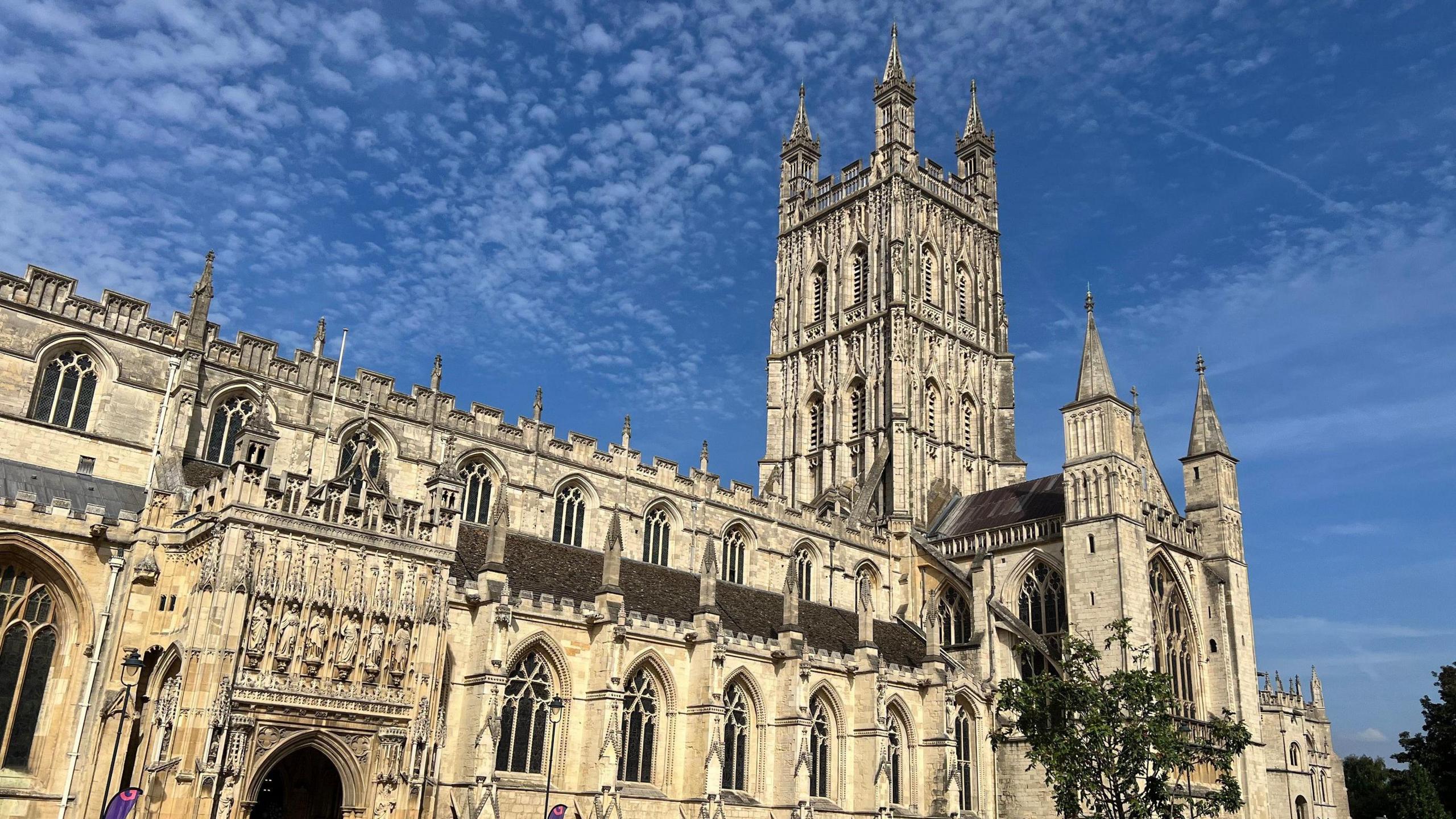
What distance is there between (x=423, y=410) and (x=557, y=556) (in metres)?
6.14

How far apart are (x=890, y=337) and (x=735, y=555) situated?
15.8 metres

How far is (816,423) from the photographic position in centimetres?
5703

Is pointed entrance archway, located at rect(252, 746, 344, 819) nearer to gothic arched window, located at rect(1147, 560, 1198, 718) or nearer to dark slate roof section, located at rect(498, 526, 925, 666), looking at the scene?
dark slate roof section, located at rect(498, 526, 925, 666)

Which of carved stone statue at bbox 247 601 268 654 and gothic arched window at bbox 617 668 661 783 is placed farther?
gothic arched window at bbox 617 668 661 783

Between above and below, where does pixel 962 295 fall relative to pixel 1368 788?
above

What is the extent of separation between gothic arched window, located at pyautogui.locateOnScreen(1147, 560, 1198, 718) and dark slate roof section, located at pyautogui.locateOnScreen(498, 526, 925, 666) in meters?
8.57

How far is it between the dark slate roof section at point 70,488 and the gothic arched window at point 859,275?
120 ft

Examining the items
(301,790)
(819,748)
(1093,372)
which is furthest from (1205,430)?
(301,790)

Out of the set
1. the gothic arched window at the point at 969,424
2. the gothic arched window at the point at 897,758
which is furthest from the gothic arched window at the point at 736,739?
the gothic arched window at the point at 969,424

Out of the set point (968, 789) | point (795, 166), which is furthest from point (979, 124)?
point (968, 789)

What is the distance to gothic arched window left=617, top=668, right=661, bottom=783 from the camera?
30.7 meters

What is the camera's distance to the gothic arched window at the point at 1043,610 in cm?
4094

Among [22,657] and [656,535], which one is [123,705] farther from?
[656,535]

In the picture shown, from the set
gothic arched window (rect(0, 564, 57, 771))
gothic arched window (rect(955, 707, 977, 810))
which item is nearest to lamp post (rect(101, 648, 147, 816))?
gothic arched window (rect(0, 564, 57, 771))
